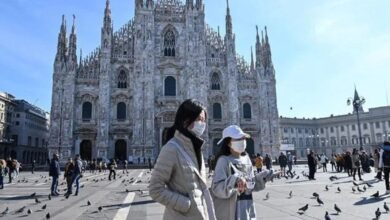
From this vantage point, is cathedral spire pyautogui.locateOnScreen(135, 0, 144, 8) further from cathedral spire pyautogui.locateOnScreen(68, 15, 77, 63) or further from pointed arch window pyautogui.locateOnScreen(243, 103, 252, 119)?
pointed arch window pyautogui.locateOnScreen(243, 103, 252, 119)

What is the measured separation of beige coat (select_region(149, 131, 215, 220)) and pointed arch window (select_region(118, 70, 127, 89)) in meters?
36.9

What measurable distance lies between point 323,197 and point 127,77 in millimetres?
32002

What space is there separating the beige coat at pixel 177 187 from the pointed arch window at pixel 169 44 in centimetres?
3831

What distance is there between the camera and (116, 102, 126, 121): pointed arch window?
38156 millimetres

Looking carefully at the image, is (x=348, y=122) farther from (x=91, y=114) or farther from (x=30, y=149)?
(x=30, y=149)

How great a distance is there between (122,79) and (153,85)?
12.6ft

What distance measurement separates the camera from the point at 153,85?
126ft

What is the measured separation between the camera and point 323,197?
997 cm

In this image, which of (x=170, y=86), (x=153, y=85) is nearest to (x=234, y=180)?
(x=153, y=85)

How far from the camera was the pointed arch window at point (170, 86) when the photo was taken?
39.6 metres

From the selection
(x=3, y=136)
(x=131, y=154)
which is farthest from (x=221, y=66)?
(x=3, y=136)

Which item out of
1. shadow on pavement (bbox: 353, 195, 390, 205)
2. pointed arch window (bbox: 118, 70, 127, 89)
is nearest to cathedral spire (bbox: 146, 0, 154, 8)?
pointed arch window (bbox: 118, 70, 127, 89)

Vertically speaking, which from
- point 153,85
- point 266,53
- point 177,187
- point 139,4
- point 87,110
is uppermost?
point 139,4

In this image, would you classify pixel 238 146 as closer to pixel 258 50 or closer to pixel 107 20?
pixel 107 20
